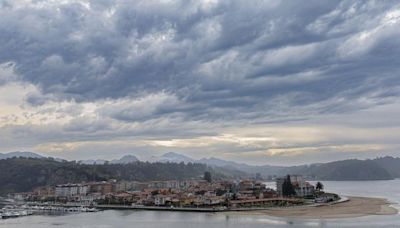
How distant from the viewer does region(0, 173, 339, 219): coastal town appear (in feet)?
215

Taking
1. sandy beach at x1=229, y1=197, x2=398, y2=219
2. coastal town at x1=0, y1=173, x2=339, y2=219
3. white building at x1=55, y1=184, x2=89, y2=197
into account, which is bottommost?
sandy beach at x1=229, y1=197, x2=398, y2=219

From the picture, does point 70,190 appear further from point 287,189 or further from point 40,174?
point 287,189

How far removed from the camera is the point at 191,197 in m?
72.4

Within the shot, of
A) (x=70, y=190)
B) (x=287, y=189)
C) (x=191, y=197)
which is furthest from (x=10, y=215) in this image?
(x=287, y=189)

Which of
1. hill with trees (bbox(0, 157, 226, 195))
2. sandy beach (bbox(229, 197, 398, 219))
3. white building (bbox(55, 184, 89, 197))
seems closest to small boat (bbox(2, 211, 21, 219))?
sandy beach (bbox(229, 197, 398, 219))

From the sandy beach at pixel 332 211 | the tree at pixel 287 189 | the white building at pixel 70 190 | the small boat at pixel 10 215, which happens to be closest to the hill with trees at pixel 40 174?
the white building at pixel 70 190

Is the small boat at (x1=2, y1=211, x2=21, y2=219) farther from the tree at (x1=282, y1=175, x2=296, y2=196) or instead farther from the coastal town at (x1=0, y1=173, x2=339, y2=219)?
the tree at (x1=282, y1=175, x2=296, y2=196)

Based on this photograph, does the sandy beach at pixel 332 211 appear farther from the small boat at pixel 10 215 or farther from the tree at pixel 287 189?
the small boat at pixel 10 215

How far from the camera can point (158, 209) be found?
6650cm

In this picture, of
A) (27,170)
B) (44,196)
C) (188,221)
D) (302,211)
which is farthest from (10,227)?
(27,170)

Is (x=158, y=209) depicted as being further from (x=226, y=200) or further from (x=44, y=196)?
(x=44, y=196)

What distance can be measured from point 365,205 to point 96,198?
4162cm

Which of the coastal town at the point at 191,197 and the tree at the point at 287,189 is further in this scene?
the tree at the point at 287,189

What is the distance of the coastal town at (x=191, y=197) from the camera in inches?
2576
